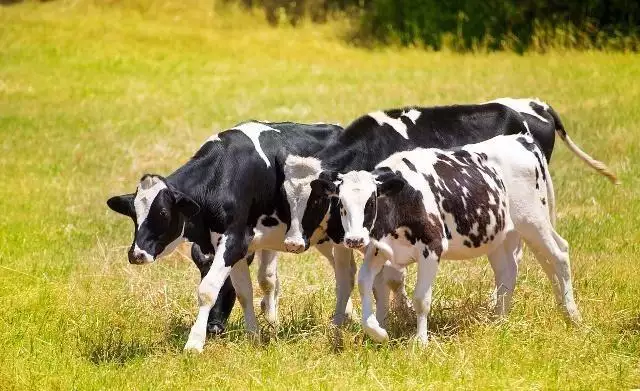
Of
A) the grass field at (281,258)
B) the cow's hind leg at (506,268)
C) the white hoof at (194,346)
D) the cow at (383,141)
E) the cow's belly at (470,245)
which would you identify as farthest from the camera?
the cow's hind leg at (506,268)

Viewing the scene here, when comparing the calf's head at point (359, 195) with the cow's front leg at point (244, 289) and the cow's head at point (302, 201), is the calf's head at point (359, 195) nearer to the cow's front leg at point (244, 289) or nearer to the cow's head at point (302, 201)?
the cow's head at point (302, 201)

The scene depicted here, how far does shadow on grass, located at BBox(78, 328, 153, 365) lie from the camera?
307 inches

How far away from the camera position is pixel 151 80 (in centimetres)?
2380

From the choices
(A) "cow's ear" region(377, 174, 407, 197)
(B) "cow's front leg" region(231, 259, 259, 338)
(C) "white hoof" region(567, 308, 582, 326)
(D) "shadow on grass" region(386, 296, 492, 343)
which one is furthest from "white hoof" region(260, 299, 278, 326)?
(C) "white hoof" region(567, 308, 582, 326)

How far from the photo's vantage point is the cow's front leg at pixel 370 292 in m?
7.37

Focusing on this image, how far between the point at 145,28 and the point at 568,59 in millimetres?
10842

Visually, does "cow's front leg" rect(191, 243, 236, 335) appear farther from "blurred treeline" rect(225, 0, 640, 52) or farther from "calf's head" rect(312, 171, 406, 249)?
"blurred treeline" rect(225, 0, 640, 52)

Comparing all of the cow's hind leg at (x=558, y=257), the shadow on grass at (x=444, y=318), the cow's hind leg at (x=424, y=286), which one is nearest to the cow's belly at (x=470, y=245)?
the cow's hind leg at (x=424, y=286)

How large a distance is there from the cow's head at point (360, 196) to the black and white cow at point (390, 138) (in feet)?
0.68

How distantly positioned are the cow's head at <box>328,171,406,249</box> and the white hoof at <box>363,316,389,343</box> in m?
0.51

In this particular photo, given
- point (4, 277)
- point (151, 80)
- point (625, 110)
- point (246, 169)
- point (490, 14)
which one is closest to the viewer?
point (246, 169)

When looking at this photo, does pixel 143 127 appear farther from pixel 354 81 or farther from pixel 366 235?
pixel 366 235

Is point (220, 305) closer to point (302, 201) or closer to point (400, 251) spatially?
point (302, 201)

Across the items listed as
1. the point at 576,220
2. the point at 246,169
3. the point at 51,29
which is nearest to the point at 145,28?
the point at 51,29
